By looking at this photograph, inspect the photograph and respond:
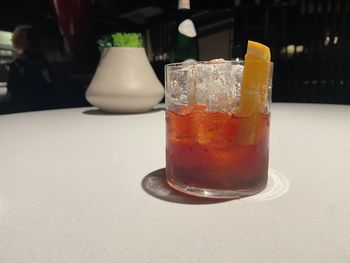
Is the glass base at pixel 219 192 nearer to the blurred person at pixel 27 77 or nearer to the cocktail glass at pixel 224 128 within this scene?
the cocktail glass at pixel 224 128

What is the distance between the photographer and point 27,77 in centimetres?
185

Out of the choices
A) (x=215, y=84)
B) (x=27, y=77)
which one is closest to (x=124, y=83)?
(x=215, y=84)

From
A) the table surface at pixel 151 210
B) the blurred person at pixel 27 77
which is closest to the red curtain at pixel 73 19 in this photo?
the blurred person at pixel 27 77

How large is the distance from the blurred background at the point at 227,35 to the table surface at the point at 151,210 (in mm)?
1183

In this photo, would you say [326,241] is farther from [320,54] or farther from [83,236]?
[320,54]

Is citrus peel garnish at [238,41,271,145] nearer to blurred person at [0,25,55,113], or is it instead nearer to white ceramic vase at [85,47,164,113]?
white ceramic vase at [85,47,164,113]

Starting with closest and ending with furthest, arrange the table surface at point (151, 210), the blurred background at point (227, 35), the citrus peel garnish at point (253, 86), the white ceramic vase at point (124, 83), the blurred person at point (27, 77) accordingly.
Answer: the table surface at point (151, 210) → the citrus peel garnish at point (253, 86) → the white ceramic vase at point (124, 83) → the blurred person at point (27, 77) → the blurred background at point (227, 35)

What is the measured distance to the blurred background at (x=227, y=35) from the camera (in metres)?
1.91

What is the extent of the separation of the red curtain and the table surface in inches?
46.4

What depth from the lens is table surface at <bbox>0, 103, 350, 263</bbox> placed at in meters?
0.35

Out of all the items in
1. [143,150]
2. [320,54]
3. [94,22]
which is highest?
[94,22]

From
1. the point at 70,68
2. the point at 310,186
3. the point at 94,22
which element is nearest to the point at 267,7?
the point at 94,22

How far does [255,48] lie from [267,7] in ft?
5.62

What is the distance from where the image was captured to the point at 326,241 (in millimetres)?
369
